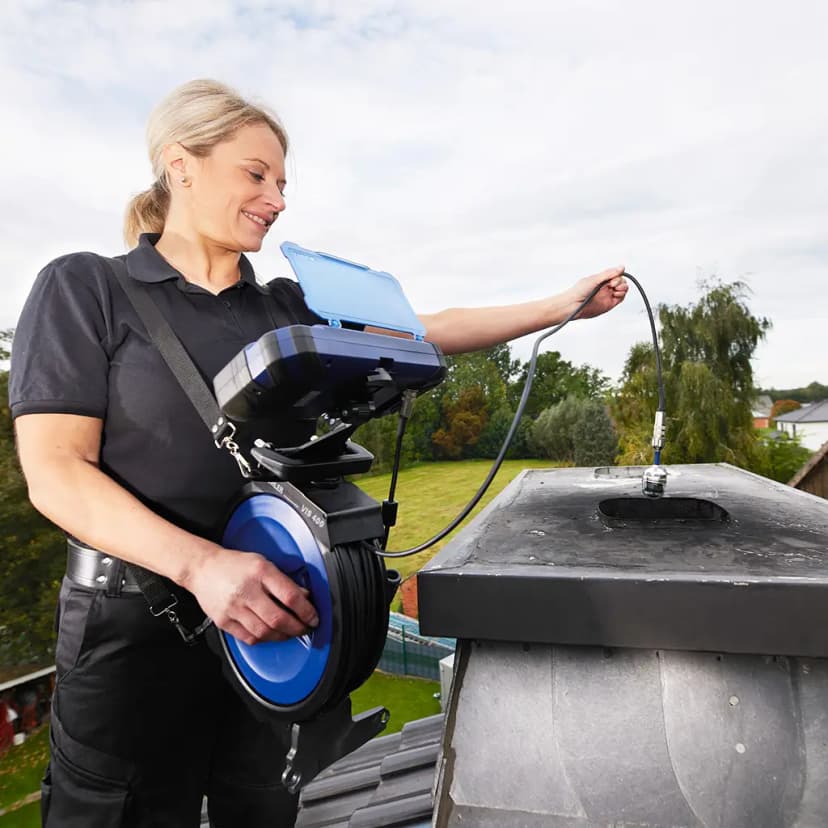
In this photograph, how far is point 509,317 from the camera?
6.13 feet

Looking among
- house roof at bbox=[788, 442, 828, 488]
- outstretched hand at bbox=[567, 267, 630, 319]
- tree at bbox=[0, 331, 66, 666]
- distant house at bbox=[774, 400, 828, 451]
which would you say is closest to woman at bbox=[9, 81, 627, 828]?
outstretched hand at bbox=[567, 267, 630, 319]

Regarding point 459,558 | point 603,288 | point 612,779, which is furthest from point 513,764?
point 603,288

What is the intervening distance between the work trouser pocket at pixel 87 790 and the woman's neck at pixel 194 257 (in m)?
1.07

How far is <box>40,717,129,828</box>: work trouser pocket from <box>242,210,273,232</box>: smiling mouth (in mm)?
1213

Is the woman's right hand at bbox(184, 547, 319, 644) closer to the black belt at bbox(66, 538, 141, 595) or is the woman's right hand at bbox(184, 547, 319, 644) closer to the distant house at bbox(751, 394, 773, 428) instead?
the black belt at bbox(66, 538, 141, 595)

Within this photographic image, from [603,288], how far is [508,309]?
0.29 metres

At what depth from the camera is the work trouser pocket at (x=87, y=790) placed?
127cm

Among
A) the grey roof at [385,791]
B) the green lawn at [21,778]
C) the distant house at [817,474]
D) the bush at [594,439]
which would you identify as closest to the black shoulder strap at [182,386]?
the grey roof at [385,791]

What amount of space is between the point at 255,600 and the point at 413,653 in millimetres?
20863

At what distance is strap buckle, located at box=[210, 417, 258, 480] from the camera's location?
1.12 meters

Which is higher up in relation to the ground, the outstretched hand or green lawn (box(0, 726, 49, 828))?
the outstretched hand

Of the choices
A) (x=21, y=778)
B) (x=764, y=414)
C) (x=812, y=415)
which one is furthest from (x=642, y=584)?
(x=764, y=414)

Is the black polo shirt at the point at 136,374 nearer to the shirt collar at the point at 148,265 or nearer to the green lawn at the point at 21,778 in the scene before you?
the shirt collar at the point at 148,265

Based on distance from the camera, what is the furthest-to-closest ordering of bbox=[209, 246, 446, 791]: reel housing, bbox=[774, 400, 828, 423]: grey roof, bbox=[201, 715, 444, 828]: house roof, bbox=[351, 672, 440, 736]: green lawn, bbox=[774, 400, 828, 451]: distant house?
bbox=[774, 400, 828, 423]: grey roof, bbox=[774, 400, 828, 451]: distant house, bbox=[351, 672, 440, 736]: green lawn, bbox=[201, 715, 444, 828]: house roof, bbox=[209, 246, 446, 791]: reel housing
